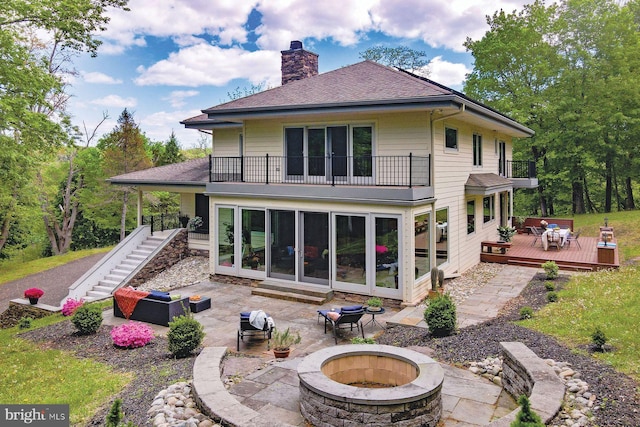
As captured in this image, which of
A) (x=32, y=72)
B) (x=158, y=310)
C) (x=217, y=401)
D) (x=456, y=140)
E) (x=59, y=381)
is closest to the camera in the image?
(x=217, y=401)

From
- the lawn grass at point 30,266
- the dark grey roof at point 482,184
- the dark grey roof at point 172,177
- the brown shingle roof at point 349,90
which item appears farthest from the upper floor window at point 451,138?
the lawn grass at point 30,266

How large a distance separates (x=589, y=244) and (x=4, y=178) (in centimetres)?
2145

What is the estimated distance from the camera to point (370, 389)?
5.10 meters

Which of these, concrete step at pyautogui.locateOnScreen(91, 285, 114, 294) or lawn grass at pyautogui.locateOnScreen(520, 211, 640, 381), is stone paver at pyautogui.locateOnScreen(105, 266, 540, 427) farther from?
concrete step at pyautogui.locateOnScreen(91, 285, 114, 294)

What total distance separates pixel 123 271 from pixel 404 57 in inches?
1386

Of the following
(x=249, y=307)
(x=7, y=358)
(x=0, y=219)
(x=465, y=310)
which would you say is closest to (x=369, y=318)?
(x=465, y=310)

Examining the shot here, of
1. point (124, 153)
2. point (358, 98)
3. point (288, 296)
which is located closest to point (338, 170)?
point (358, 98)

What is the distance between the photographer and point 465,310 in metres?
10.8

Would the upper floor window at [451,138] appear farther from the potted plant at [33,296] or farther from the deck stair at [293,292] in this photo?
the potted plant at [33,296]

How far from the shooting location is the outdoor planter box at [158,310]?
10.5 meters

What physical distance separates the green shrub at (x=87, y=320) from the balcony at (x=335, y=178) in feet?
17.8

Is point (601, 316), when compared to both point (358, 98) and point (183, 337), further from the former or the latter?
point (183, 337)

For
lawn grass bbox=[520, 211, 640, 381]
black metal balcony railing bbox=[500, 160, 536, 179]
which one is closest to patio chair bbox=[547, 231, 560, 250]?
lawn grass bbox=[520, 211, 640, 381]

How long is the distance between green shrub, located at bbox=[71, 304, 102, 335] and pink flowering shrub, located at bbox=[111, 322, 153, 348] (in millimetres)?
1162
